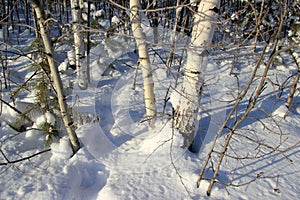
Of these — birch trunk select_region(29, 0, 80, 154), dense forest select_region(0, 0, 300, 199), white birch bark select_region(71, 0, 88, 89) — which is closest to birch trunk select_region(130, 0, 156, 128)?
dense forest select_region(0, 0, 300, 199)

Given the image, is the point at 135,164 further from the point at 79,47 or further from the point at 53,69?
the point at 79,47

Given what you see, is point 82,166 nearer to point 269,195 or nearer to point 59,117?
point 59,117

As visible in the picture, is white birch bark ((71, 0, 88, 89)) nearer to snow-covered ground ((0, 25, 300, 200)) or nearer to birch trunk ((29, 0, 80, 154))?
snow-covered ground ((0, 25, 300, 200))

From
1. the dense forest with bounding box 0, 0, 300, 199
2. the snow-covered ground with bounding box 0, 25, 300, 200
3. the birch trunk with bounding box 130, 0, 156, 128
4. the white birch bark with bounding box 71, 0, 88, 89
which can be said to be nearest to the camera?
the dense forest with bounding box 0, 0, 300, 199

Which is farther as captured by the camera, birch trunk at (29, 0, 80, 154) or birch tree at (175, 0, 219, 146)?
birch tree at (175, 0, 219, 146)

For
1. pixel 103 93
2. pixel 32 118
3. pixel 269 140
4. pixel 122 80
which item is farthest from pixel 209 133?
pixel 122 80

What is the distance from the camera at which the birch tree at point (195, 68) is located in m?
2.67

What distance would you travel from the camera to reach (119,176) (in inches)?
115

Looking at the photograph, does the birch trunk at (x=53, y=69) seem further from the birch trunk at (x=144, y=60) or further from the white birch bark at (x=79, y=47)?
the white birch bark at (x=79, y=47)

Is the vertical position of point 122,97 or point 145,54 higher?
point 145,54

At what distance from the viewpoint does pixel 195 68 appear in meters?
2.94

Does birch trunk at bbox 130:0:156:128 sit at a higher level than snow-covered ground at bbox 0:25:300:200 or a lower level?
higher

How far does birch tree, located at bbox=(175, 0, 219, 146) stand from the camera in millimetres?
2668

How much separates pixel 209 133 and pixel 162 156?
107cm
